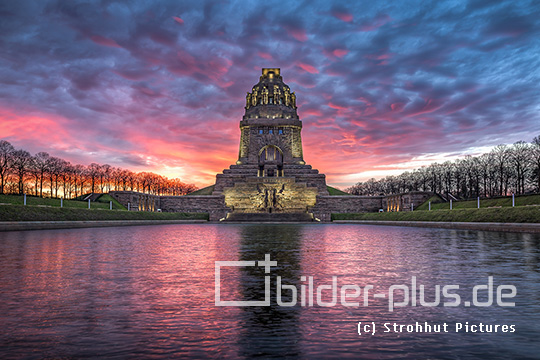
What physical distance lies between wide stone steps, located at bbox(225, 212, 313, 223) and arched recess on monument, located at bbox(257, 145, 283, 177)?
27486 millimetres

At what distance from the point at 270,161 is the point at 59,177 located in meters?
44.6

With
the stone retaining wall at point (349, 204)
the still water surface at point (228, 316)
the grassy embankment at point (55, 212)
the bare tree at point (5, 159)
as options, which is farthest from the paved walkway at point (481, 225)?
the bare tree at point (5, 159)

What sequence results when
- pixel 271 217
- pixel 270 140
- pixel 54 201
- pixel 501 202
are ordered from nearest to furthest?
1. pixel 501 202
2. pixel 54 201
3. pixel 271 217
4. pixel 270 140

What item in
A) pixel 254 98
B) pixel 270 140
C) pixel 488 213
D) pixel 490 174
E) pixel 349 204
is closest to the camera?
pixel 488 213

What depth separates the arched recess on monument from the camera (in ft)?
298

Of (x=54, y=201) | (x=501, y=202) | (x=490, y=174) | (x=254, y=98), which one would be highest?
(x=254, y=98)

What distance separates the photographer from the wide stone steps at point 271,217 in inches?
2422

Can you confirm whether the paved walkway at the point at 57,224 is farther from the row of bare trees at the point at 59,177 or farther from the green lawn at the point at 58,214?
the row of bare trees at the point at 59,177

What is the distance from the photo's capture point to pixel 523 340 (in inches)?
185

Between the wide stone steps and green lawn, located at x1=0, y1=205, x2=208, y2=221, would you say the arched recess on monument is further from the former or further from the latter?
green lawn, located at x1=0, y1=205, x2=208, y2=221

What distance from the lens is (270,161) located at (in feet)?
310

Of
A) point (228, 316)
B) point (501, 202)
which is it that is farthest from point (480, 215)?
point (228, 316)

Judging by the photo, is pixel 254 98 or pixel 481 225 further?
pixel 254 98

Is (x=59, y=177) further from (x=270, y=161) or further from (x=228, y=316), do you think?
(x=228, y=316)
